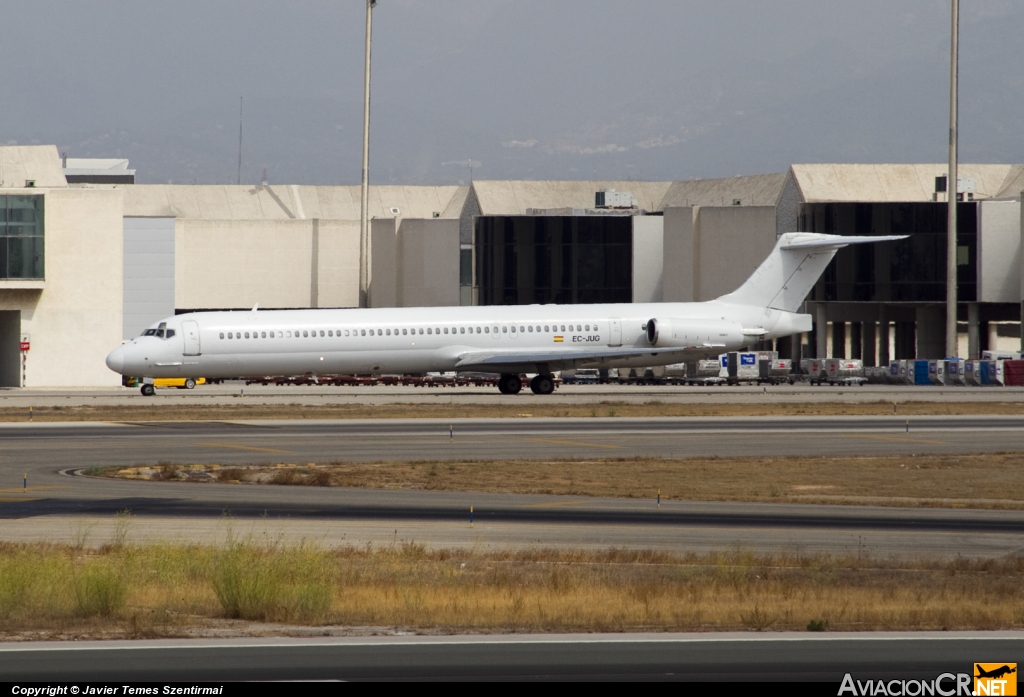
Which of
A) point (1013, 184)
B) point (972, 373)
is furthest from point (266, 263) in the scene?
point (1013, 184)

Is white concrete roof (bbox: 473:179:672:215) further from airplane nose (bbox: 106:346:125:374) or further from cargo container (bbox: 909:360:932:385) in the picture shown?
airplane nose (bbox: 106:346:125:374)

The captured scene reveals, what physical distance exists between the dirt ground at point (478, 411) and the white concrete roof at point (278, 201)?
46.6 m

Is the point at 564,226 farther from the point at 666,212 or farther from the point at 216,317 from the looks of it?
the point at 216,317

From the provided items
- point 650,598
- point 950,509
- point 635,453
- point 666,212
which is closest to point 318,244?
point 666,212

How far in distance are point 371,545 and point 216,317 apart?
1339 inches

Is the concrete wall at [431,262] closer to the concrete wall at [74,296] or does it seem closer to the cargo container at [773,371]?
the concrete wall at [74,296]

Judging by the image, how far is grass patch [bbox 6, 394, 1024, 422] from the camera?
43562 mm

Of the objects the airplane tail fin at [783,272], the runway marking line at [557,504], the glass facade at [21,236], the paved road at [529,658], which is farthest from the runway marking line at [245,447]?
the glass facade at [21,236]

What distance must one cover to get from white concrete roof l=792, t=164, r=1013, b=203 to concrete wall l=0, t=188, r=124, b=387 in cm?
4019

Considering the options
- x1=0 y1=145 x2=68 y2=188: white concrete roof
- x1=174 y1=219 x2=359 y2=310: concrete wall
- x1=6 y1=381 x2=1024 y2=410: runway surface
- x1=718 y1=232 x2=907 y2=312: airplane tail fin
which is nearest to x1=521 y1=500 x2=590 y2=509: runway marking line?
x1=6 y1=381 x2=1024 y2=410: runway surface

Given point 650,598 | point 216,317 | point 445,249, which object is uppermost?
point 445,249

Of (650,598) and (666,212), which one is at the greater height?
(666,212)

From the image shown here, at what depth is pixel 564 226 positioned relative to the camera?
80.6 meters

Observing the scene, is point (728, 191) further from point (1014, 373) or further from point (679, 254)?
point (1014, 373)
